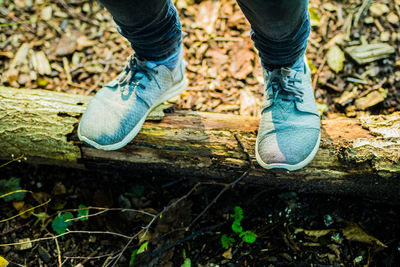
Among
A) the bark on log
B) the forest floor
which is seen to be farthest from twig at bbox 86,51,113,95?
the bark on log

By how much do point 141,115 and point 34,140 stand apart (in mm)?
661

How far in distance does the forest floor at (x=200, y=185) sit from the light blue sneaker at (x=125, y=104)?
1.41 feet

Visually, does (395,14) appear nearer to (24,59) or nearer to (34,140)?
(34,140)

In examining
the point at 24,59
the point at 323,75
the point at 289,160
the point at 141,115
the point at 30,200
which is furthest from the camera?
the point at 24,59

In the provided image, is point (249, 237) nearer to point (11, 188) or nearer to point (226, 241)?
point (226, 241)

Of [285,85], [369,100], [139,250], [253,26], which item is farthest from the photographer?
[369,100]

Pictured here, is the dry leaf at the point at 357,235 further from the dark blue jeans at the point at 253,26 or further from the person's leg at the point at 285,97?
the dark blue jeans at the point at 253,26

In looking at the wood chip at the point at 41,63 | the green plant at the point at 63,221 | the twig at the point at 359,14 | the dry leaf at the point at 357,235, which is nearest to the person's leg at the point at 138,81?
the green plant at the point at 63,221

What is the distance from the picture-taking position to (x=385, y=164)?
1.46 m

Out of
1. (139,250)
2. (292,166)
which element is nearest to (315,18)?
(292,166)

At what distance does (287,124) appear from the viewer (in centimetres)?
154

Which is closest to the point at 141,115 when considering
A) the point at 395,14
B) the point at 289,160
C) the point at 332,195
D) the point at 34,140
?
the point at 34,140

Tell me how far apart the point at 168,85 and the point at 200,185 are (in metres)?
0.70

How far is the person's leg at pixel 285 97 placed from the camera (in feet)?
4.02
